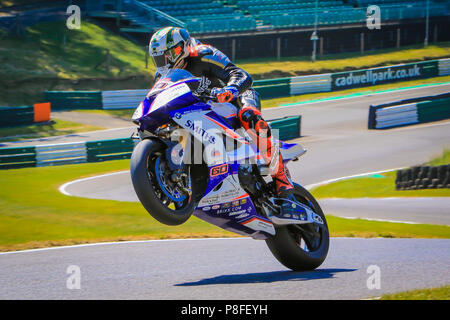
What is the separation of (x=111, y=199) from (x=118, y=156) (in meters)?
6.67

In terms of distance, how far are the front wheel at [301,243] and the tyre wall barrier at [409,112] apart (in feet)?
67.6

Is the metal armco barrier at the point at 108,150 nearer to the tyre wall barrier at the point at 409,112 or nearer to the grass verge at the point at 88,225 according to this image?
the grass verge at the point at 88,225

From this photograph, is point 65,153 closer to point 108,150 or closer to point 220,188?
point 108,150

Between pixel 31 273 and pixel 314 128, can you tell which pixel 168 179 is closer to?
pixel 31 273

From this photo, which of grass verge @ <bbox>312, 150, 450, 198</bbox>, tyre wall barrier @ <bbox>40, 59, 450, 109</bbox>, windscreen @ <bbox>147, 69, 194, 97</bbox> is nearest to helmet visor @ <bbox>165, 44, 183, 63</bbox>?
windscreen @ <bbox>147, 69, 194, 97</bbox>

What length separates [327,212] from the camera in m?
15.0

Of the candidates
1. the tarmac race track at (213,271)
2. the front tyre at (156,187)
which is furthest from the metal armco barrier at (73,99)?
the front tyre at (156,187)

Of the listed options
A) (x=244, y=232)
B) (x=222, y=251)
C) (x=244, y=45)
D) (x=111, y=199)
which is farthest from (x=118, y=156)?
(x=244, y=45)

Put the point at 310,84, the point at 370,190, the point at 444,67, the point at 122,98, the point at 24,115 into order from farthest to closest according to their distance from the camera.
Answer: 1. the point at 444,67
2. the point at 310,84
3. the point at 122,98
4. the point at 24,115
5. the point at 370,190

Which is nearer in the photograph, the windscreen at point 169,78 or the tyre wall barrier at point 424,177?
the windscreen at point 169,78

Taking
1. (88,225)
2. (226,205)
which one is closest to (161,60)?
(226,205)

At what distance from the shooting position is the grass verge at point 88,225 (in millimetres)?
11531

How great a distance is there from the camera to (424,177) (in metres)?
17.3

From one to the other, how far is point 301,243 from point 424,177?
1048cm
